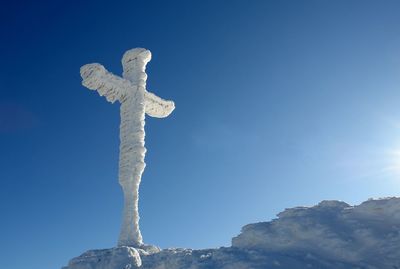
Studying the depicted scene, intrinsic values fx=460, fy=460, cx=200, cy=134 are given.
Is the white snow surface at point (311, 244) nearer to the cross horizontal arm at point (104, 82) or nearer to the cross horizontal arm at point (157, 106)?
the cross horizontal arm at point (104, 82)

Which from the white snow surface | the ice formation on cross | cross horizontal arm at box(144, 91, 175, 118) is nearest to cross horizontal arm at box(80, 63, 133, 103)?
the ice formation on cross

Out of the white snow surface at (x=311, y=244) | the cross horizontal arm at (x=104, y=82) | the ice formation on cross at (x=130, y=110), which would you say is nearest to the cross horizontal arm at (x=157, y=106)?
the ice formation on cross at (x=130, y=110)

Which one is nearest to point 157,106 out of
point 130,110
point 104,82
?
point 130,110

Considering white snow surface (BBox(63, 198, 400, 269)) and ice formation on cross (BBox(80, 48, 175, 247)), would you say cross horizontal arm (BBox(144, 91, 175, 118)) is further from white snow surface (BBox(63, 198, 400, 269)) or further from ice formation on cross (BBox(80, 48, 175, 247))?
white snow surface (BBox(63, 198, 400, 269))

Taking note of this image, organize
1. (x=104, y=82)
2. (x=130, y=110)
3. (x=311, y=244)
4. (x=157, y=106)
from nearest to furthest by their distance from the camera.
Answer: (x=311, y=244) < (x=104, y=82) < (x=130, y=110) < (x=157, y=106)

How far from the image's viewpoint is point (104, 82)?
4675 centimetres

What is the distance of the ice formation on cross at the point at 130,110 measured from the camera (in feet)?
140

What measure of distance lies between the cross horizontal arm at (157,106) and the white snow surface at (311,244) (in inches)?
736

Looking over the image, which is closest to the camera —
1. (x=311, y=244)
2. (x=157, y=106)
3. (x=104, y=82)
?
(x=311, y=244)

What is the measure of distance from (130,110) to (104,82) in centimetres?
385

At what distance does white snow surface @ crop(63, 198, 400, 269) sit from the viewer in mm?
29016

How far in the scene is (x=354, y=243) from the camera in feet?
99.3

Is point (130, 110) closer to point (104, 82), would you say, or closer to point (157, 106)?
point (104, 82)

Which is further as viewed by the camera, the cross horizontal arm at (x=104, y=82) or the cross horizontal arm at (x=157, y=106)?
the cross horizontal arm at (x=157, y=106)
